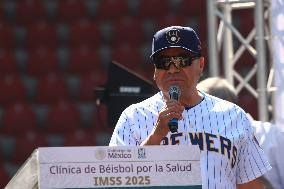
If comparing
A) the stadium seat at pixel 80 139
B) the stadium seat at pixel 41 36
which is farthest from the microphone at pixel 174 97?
the stadium seat at pixel 41 36

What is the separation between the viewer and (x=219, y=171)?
2.71 meters

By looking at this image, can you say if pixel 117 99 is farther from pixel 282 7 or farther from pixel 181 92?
pixel 181 92

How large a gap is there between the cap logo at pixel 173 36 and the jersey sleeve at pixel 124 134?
30cm

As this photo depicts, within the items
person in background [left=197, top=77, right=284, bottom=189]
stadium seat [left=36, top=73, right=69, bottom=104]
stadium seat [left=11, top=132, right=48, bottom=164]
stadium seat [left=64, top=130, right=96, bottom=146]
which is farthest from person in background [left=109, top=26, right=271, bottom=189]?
stadium seat [left=36, top=73, right=69, bottom=104]

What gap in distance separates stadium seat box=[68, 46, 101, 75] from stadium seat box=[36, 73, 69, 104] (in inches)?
10.9

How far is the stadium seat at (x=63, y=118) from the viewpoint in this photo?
361 inches

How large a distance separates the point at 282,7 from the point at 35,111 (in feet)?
17.3

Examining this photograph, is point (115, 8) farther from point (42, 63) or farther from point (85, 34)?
point (42, 63)

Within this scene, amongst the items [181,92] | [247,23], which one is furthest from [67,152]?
[247,23]

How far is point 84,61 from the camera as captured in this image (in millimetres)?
9844

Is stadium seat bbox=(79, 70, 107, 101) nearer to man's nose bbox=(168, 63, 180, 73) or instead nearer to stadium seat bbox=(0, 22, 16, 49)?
stadium seat bbox=(0, 22, 16, 49)

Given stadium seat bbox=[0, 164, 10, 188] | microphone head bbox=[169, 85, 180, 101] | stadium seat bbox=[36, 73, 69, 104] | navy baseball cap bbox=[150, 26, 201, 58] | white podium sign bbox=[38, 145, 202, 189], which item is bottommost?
white podium sign bbox=[38, 145, 202, 189]

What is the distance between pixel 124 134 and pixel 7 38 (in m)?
7.84

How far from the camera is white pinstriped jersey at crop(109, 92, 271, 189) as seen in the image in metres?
2.71
